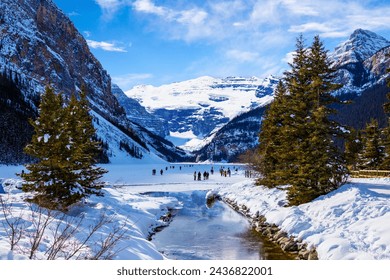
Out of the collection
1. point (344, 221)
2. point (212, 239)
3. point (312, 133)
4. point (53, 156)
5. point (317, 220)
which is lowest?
point (212, 239)

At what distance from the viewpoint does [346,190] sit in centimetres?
2123

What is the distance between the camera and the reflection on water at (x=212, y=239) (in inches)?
642

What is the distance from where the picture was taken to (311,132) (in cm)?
2409

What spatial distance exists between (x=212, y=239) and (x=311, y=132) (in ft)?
33.2

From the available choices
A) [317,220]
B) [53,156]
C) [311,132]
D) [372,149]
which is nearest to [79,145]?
[53,156]

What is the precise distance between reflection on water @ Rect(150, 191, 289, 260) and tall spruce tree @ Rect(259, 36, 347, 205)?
4832mm

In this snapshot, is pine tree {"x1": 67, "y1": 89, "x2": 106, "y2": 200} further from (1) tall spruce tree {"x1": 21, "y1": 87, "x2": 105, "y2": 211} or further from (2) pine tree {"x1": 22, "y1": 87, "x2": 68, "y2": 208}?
(2) pine tree {"x1": 22, "y1": 87, "x2": 68, "y2": 208}

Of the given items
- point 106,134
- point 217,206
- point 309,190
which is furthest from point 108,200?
point 106,134

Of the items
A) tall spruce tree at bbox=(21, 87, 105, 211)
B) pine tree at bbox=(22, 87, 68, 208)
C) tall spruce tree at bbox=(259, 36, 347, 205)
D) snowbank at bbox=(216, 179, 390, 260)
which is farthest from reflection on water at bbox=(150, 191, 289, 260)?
pine tree at bbox=(22, 87, 68, 208)

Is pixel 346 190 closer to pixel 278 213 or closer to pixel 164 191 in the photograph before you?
pixel 278 213

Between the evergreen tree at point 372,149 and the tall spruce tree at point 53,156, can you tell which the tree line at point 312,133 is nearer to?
the tall spruce tree at point 53,156

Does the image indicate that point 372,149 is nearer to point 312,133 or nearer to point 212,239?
point 312,133

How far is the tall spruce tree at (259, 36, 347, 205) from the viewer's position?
23000mm
